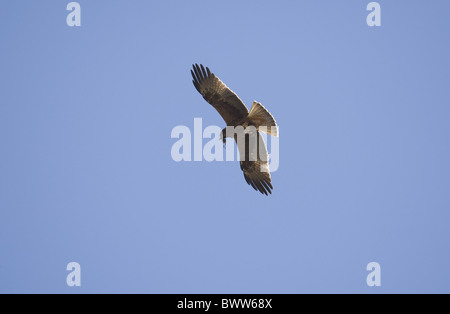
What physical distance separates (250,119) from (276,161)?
1.11 m

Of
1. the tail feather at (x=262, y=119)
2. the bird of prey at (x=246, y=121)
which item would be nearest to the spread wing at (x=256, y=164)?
the bird of prey at (x=246, y=121)

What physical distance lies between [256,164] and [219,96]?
5.08 feet

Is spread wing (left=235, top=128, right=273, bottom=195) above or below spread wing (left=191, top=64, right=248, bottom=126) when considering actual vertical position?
below

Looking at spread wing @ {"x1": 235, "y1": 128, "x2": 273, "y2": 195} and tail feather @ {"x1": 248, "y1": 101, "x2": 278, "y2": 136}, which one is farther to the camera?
spread wing @ {"x1": 235, "y1": 128, "x2": 273, "y2": 195}

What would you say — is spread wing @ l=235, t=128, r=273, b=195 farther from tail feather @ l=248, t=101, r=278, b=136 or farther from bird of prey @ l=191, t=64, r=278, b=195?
tail feather @ l=248, t=101, r=278, b=136

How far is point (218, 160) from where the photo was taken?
1066 centimetres

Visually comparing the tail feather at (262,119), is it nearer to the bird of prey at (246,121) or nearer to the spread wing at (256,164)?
the bird of prey at (246,121)

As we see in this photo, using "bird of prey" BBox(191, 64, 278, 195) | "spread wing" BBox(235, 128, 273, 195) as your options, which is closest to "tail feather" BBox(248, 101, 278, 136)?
"bird of prey" BBox(191, 64, 278, 195)

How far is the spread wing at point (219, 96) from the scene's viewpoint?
10086mm

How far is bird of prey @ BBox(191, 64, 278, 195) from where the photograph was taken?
10039 millimetres

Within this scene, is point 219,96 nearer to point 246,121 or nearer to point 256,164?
point 246,121
